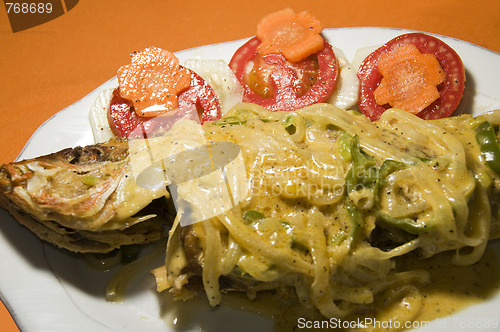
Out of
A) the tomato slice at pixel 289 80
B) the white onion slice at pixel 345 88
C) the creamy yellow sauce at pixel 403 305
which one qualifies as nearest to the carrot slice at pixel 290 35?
the tomato slice at pixel 289 80

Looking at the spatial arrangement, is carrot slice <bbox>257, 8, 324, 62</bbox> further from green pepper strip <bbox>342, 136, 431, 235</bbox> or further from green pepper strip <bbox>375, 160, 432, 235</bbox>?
green pepper strip <bbox>375, 160, 432, 235</bbox>

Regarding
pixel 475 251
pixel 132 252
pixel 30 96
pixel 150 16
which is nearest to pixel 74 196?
pixel 132 252

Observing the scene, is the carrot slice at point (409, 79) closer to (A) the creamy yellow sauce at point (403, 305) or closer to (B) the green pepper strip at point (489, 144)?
(B) the green pepper strip at point (489, 144)

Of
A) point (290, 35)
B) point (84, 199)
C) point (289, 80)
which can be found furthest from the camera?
point (290, 35)

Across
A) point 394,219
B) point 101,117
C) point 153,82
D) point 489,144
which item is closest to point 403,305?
point 394,219

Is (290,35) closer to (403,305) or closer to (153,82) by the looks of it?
(153,82)

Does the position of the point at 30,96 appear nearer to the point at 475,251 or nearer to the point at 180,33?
the point at 180,33

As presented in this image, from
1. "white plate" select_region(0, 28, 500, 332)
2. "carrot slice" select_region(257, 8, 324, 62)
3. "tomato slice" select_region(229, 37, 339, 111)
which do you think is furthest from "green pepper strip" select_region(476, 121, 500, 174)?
"carrot slice" select_region(257, 8, 324, 62)
